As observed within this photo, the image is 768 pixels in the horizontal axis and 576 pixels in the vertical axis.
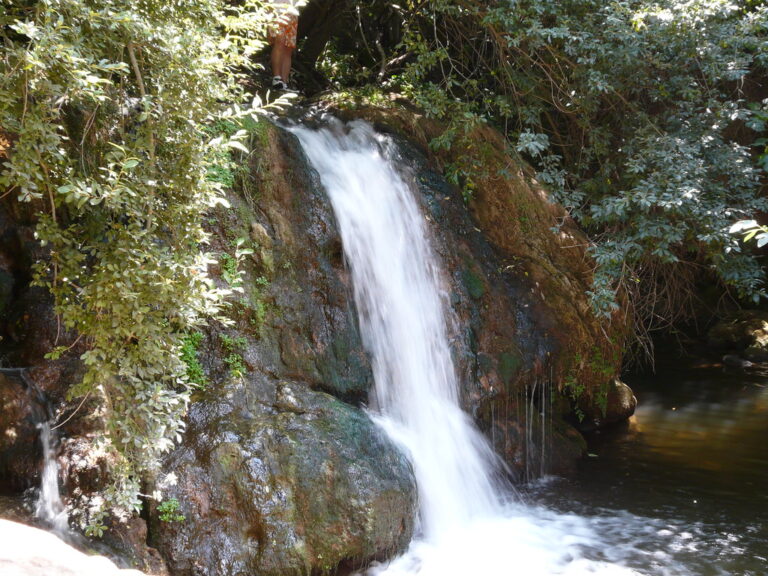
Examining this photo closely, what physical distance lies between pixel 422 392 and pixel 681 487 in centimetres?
323

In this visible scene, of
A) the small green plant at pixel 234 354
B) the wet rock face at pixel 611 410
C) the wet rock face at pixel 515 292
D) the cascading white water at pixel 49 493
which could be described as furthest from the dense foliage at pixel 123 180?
the wet rock face at pixel 611 410

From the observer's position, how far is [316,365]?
5914mm

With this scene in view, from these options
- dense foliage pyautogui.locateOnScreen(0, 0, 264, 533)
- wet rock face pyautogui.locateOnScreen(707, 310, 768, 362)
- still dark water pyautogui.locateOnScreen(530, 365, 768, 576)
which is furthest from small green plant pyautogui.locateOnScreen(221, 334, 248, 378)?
wet rock face pyautogui.locateOnScreen(707, 310, 768, 362)

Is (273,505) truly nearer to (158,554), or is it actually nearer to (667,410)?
(158,554)

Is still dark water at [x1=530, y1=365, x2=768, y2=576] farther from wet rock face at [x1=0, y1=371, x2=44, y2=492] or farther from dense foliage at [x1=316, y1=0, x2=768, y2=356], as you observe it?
wet rock face at [x1=0, y1=371, x2=44, y2=492]

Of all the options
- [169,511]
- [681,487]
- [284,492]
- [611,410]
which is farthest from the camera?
[611,410]

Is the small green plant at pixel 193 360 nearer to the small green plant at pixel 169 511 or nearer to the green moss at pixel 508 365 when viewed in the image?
the small green plant at pixel 169 511

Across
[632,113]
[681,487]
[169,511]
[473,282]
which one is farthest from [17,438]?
[632,113]

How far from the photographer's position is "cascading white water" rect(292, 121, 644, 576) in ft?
18.7

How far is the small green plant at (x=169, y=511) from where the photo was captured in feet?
14.6

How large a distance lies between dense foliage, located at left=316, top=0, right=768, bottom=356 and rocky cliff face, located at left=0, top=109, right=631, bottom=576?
1.69 ft

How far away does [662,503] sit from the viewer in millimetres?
6887

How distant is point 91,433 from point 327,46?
8950 mm

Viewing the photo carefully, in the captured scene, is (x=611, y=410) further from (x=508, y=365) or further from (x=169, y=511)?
(x=169, y=511)
